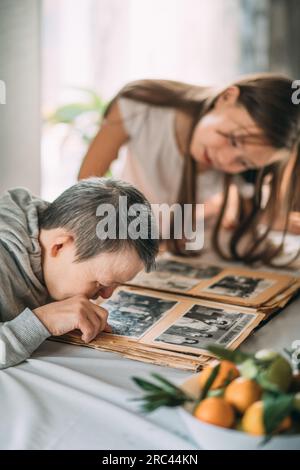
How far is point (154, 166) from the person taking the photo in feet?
5.27

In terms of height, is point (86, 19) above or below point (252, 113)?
above

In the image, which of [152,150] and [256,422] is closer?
[256,422]

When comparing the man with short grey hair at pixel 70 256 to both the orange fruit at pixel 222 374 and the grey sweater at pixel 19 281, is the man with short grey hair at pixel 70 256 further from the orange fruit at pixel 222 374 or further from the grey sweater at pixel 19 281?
the orange fruit at pixel 222 374

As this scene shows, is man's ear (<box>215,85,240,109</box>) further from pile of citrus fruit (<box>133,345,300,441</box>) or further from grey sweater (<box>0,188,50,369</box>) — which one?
pile of citrus fruit (<box>133,345,300,441</box>)

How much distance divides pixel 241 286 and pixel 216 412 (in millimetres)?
626

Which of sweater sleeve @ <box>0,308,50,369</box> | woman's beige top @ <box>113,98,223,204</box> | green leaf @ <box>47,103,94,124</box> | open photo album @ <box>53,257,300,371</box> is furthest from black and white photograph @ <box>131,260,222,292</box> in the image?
green leaf @ <box>47,103,94,124</box>

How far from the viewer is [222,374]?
0.80 metres

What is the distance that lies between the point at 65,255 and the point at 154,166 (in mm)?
614

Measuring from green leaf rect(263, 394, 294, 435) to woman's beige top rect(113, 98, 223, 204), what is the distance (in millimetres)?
937

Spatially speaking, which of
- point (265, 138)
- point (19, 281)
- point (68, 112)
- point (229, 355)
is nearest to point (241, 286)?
point (265, 138)

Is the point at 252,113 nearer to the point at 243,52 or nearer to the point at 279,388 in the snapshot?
the point at 279,388

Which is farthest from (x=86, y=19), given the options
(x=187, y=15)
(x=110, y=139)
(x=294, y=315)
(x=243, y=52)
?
(x=294, y=315)

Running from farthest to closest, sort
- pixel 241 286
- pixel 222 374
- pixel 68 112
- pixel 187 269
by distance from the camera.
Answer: pixel 68 112 → pixel 187 269 → pixel 241 286 → pixel 222 374

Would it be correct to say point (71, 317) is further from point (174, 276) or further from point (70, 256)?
point (174, 276)
